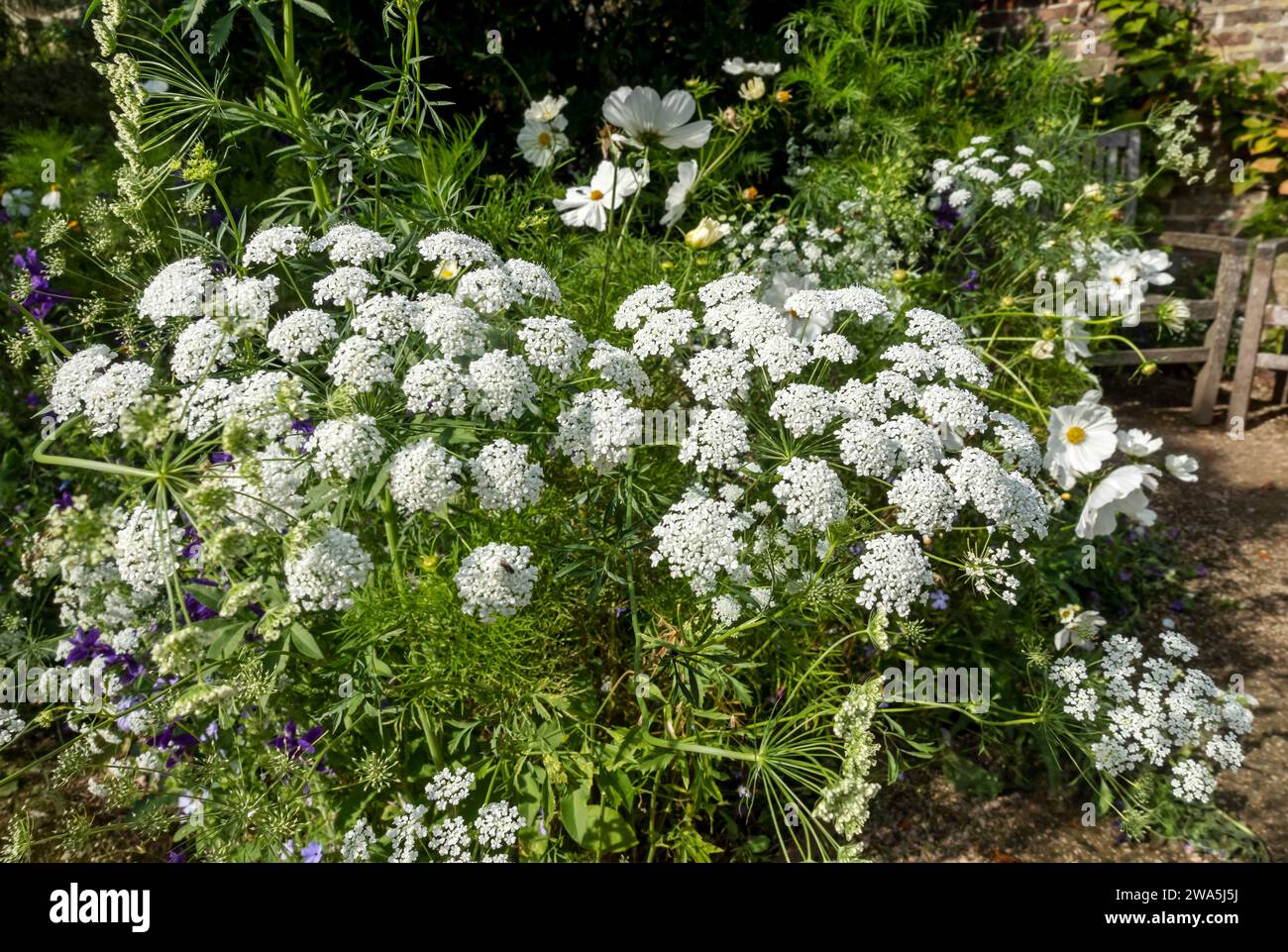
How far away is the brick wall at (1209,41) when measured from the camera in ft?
18.1

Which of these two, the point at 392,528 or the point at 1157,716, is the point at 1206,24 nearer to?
the point at 1157,716

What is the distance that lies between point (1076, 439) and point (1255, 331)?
147 inches

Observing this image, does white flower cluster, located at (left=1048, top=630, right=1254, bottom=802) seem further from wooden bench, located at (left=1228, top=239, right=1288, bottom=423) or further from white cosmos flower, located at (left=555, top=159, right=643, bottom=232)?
wooden bench, located at (left=1228, top=239, right=1288, bottom=423)

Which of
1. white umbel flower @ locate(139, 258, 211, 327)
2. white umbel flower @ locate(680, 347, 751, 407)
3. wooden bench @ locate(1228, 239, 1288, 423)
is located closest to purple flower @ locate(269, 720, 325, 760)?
white umbel flower @ locate(139, 258, 211, 327)

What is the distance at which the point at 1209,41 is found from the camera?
5.68 meters

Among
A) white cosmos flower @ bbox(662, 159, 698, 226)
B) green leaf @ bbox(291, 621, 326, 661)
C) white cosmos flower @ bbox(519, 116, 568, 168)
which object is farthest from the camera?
white cosmos flower @ bbox(519, 116, 568, 168)

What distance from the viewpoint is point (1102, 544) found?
12.4ft

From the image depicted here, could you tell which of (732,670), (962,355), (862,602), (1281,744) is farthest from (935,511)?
(1281,744)

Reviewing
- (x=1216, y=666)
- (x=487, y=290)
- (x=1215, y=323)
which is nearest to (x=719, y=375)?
(x=487, y=290)

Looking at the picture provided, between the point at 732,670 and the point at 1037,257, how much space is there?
2432 millimetres

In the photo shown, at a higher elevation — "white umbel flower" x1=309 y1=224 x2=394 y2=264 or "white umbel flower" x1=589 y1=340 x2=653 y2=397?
"white umbel flower" x1=309 y1=224 x2=394 y2=264

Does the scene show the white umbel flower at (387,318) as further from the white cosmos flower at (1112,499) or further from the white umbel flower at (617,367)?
the white cosmos flower at (1112,499)

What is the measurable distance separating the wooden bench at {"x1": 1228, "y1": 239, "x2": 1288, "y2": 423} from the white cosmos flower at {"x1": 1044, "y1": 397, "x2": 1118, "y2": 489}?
343 centimetres

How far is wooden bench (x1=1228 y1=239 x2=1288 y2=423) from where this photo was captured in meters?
5.14
